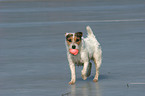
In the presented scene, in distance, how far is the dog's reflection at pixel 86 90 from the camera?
452 inches

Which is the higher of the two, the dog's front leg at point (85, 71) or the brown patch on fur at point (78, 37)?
the brown patch on fur at point (78, 37)

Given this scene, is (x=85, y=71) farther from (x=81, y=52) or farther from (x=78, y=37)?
(x=78, y=37)

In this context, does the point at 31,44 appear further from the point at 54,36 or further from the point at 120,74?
the point at 120,74

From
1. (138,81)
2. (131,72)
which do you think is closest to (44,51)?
(131,72)

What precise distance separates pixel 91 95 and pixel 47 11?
24.2 meters

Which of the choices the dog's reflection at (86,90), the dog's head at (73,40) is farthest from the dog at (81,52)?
the dog's reflection at (86,90)

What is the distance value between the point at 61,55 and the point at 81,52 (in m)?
4.83

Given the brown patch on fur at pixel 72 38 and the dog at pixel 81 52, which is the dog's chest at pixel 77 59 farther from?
the brown patch on fur at pixel 72 38

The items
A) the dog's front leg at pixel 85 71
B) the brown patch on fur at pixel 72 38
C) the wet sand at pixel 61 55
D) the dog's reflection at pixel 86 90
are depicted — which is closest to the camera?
the dog's reflection at pixel 86 90

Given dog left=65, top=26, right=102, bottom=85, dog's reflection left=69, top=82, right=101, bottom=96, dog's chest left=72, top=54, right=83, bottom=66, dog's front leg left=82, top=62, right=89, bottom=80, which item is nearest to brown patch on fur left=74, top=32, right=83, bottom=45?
dog left=65, top=26, right=102, bottom=85

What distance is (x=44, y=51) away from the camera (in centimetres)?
1816

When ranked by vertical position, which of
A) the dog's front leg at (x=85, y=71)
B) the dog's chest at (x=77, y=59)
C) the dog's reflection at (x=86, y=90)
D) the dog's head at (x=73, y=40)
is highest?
the dog's head at (x=73, y=40)

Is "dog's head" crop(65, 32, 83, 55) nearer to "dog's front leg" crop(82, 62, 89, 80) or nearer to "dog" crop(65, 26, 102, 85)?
→ "dog" crop(65, 26, 102, 85)

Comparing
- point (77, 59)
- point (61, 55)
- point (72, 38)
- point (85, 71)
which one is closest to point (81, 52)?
point (77, 59)
